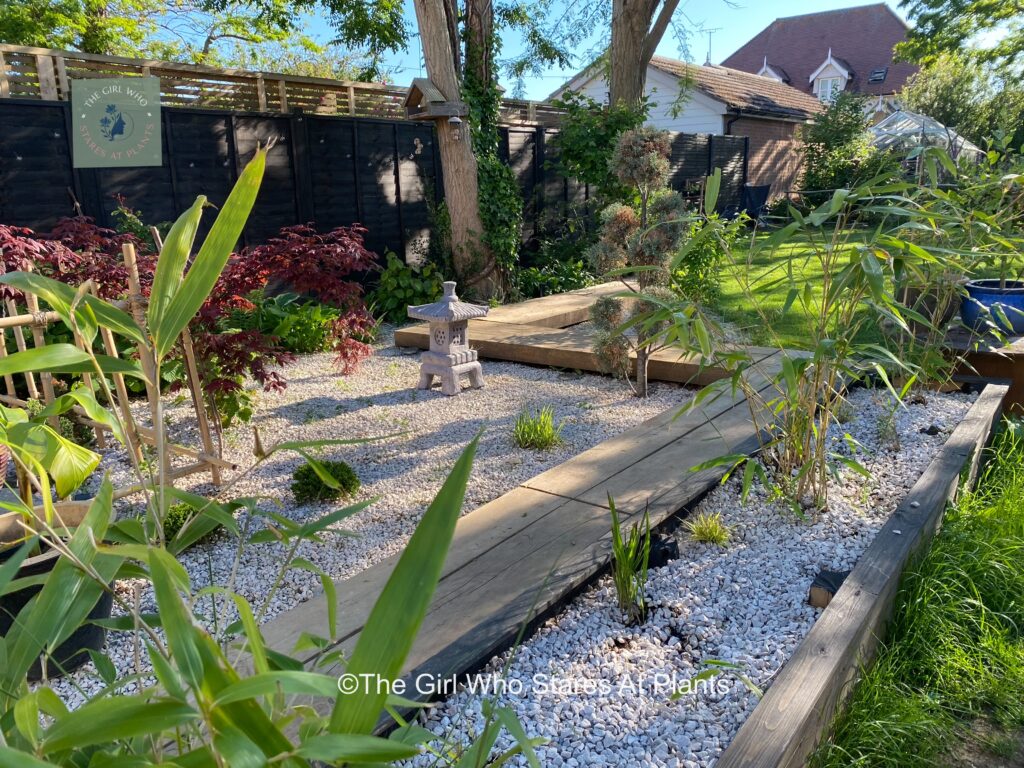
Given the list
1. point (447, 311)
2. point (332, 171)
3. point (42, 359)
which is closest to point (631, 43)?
point (332, 171)

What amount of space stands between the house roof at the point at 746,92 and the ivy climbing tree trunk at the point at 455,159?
12.6 meters

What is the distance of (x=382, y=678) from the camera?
550mm

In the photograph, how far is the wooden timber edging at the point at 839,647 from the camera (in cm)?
131

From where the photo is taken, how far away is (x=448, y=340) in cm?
445

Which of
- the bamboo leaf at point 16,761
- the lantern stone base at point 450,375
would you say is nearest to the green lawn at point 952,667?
the bamboo leaf at point 16,761

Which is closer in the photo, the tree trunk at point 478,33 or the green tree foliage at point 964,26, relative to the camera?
the tree trunk at point 478,33

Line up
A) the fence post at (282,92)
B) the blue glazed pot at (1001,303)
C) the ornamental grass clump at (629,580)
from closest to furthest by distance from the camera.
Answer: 1. the ornamental grass clump at (629,580)
2. the blue glazed pot at (1001,303)
3. the fence post at (282,92)

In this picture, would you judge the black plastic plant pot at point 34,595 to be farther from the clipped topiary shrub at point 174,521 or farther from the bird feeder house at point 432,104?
the bird feeder house at point 432,104

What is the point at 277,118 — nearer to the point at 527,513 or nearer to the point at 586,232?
the point at 586,232

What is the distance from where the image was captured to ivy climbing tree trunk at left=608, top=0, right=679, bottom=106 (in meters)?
8.86

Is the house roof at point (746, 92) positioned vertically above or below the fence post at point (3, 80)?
above

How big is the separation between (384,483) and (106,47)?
1714cm

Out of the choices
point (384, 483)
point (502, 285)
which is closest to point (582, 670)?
point (384, 483)

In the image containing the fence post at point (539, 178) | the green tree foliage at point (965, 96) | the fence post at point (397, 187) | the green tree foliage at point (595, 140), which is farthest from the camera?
the green tree foliage at point (965, 96)
